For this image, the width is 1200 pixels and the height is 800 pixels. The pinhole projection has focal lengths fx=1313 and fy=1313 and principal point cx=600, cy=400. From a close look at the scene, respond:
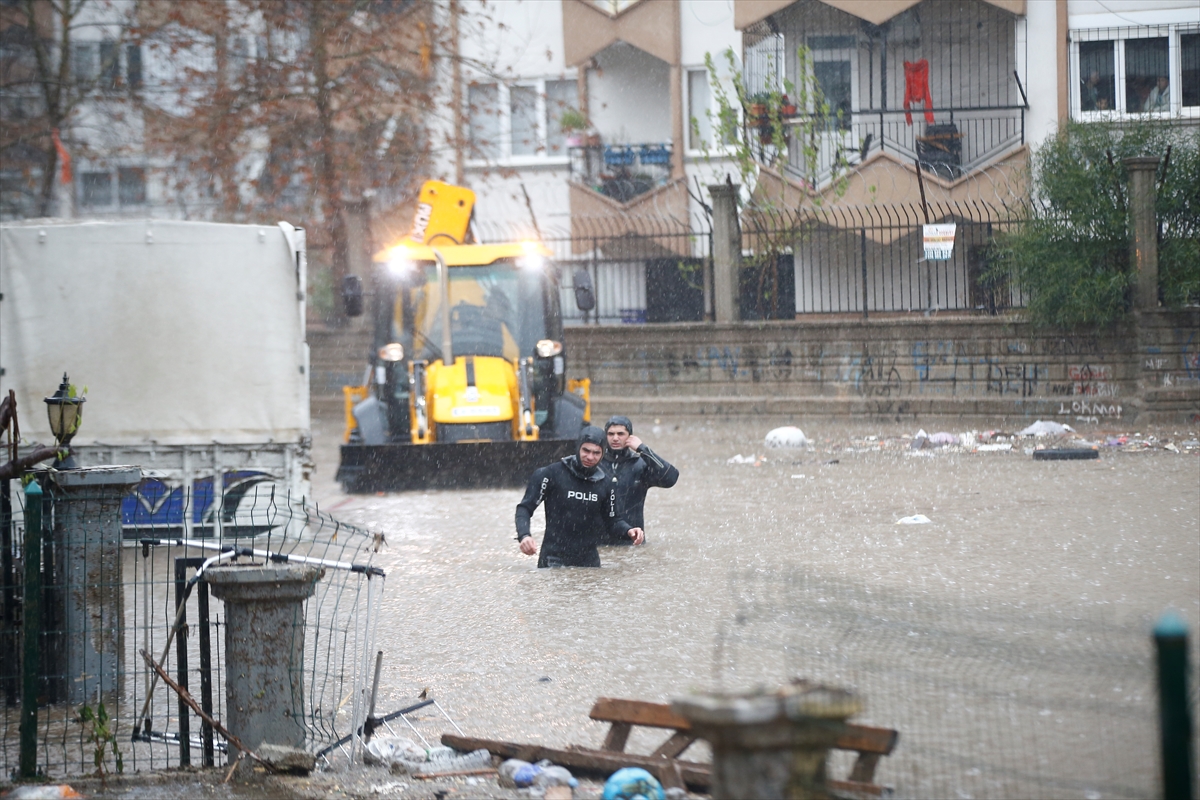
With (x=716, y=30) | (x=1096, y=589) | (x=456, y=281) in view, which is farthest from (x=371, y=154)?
(x=1096, y=589)

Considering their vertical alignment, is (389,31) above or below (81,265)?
above

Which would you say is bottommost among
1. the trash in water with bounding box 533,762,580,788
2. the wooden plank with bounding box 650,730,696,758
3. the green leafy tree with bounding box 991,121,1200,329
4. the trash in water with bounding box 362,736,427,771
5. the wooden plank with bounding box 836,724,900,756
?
the trash in water with bounding box 362,736,427,771

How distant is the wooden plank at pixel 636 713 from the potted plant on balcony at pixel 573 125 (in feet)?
72.5

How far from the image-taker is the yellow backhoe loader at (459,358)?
14086mm

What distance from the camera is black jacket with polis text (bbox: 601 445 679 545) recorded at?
9.85m

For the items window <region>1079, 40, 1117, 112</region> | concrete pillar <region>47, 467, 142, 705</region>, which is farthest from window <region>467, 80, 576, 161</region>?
concrete pillar <region>47, 467, 142, 705</region>

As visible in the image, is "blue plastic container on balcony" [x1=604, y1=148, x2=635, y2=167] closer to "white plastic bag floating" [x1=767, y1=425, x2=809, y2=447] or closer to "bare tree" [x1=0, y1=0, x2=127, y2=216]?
"bare tree" [x1=0, y1=0, x2=127, y2=216]

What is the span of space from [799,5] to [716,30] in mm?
2306

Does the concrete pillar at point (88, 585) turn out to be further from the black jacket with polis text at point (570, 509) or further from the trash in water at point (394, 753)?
the black jacket with polis text at point (570, 509)

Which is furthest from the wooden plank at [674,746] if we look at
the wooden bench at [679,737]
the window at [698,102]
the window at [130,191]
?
the window at [130,191]

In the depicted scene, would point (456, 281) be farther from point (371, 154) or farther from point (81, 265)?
point (371, 154)

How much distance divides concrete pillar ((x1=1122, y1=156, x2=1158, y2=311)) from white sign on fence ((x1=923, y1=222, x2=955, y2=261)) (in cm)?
255

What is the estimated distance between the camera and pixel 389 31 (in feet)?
79.5

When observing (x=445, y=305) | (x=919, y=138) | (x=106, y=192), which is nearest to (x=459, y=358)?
(x=445, y=305)
